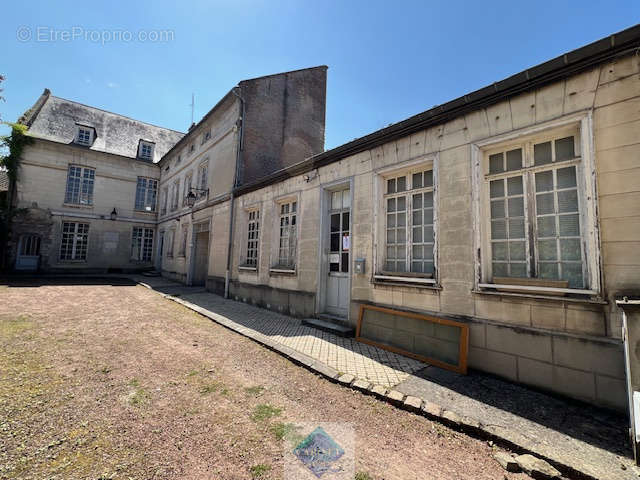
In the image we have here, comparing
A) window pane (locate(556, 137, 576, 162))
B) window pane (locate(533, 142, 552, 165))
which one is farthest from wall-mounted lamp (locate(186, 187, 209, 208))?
window pane (locate(556, 137, 576, 162))

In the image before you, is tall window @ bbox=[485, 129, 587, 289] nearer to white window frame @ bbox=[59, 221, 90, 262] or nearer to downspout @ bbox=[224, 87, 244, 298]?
downspout @ bbox=[224, 87, 244, 298]

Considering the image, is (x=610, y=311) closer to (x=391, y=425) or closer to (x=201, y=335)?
(x=391, y=425)

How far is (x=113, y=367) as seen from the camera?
3748 millimetres

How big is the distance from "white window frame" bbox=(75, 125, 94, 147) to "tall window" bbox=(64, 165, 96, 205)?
6.22 ft

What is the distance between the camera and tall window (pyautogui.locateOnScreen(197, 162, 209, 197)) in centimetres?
1271

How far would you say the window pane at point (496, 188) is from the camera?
399 cm

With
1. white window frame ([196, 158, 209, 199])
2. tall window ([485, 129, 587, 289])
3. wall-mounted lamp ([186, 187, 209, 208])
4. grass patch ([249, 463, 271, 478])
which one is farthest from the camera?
white window frame ([196, 158, 209, 199])

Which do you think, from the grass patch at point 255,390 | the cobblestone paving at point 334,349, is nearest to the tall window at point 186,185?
the cobblestone paving at point 334,349

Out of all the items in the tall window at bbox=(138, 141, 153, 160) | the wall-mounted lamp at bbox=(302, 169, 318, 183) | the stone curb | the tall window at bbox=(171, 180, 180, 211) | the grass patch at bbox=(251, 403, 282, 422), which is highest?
the tall window at bbox=(138, 141, 153, 160)

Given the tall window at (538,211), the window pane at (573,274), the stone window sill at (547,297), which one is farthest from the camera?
the tall window at (538,211)

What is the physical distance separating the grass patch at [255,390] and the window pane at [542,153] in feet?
14.7

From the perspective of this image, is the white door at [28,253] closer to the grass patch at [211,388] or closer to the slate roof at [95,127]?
the slate roof at [95,127]

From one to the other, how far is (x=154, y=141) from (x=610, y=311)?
24246 millimetres

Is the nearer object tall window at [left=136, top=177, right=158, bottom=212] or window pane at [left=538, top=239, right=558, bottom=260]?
window pane at [left=538, top=239, right=558, bottom=260]
